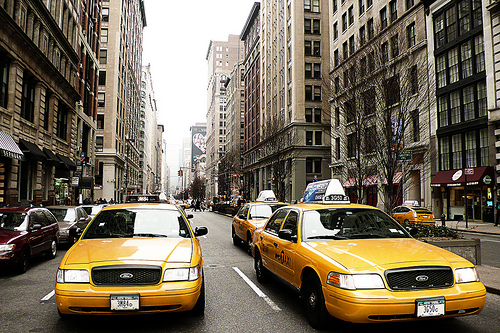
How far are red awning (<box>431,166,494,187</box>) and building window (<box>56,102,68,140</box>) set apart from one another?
1190 inches

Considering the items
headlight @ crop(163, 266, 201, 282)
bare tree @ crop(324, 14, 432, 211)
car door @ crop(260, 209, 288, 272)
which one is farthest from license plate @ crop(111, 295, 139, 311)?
bare tree @ crop(324, 14, 432, 211)

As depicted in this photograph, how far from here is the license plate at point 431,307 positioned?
416 centimetres

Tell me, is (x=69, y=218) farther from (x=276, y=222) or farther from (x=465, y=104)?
(x=465, y=104)

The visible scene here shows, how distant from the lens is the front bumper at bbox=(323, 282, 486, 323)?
414 cm

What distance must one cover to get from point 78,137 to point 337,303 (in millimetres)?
37151

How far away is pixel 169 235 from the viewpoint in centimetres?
611

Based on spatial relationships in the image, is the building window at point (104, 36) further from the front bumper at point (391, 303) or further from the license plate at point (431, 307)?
the license plate at point (431, 307)

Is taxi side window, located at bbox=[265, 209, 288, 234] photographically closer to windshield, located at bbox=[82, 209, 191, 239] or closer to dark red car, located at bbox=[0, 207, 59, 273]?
windshield, located at bbox=[82, 209, 191, 239]

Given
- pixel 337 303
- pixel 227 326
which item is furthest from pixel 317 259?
pixel 227 326

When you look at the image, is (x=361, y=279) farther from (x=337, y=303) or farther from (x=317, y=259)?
(x=317, y=259)

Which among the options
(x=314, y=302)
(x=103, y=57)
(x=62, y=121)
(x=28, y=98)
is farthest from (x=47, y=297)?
(x=103, y=57)

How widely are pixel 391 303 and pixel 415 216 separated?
19522 mm

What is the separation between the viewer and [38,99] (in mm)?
25422

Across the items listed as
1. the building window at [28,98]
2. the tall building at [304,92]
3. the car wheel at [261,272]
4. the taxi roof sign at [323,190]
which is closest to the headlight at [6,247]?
the car wheel at [261,272]
